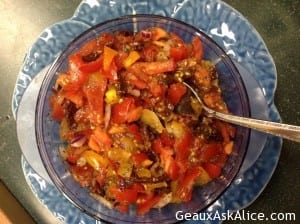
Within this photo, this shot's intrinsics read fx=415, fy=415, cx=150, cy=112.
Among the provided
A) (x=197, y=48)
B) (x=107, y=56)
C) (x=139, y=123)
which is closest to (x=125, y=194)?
(x=139, y=123)

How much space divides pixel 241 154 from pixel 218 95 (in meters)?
0.21

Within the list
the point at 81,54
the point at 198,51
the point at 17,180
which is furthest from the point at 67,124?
the point at 198,51

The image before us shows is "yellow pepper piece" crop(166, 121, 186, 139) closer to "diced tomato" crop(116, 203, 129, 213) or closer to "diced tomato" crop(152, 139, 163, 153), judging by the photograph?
"diced tomato" crop(152, 139, 163, 153)

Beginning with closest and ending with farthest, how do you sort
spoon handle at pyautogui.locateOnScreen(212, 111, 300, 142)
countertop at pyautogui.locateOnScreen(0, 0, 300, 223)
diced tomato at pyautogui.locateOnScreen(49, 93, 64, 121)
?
spoon handle at pyautogui.locateOnScreen(212, 111, 300, 142)
diced tomato at pyautogui.locateOnScreen(49, 93, 64, 121)
countertop at pyautogui.locateOnScreen(0, 0, 300, 223)

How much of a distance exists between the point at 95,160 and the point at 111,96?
0.69ft

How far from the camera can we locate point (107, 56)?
1279mm

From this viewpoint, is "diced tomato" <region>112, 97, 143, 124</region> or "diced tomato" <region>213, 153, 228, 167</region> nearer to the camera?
"diced tomato" <region>112, 97, 143, 124</region>

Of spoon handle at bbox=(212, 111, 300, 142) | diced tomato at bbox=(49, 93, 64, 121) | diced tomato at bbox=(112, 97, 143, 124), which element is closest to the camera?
spoon handle at bbox=(212, 111, 300, 142)

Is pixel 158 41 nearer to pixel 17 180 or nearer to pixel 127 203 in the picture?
pixel 127 203

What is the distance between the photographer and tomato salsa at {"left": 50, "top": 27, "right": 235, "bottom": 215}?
1.27 meters

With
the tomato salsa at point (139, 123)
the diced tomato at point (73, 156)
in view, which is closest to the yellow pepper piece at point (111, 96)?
the tomato salsa at point (139, 123)

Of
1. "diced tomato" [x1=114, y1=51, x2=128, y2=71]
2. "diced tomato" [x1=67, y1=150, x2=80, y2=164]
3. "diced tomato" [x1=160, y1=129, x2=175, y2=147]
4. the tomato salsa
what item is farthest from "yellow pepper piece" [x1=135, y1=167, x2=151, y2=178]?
"diced tomato" [x1=114, y1=51, x2=128, y2=71]

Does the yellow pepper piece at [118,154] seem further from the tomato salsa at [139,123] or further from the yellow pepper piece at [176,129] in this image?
the yellow pepper piece at [176,129]

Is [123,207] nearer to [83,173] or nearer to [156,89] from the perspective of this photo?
[83,173]
